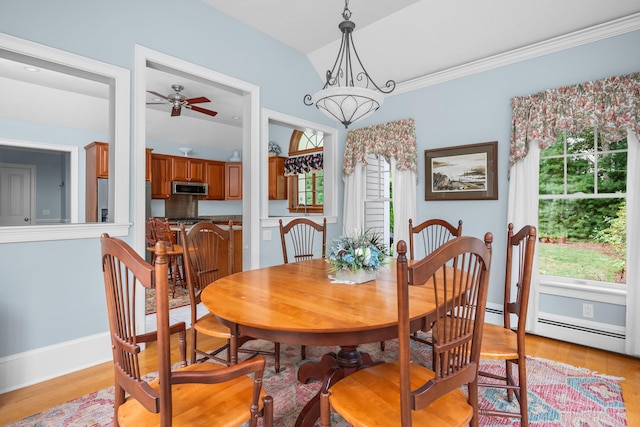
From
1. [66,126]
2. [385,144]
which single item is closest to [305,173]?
[385,144]

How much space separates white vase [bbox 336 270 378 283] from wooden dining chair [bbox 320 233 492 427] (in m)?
0.59

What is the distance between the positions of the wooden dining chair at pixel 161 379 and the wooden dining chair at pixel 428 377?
0.32 m

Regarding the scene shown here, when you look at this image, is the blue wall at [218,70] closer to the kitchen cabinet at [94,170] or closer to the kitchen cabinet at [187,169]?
the kitchen cabinet at [94,170]

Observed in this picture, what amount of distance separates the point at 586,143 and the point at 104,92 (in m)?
6.02

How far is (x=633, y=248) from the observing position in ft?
8.99

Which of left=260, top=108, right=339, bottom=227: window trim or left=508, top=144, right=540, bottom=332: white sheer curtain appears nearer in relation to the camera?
left=508, top=144, right=540, bottom=332: white sheer curtain

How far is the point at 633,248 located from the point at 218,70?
12.9 ft

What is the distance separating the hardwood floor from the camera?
2.05 metres

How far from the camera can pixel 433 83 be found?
395 cm

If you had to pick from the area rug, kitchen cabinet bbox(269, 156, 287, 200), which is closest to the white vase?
the area rug

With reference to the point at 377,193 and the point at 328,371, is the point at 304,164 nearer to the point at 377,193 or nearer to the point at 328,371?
the point at 377,193

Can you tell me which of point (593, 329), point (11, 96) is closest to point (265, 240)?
point (593, 329)

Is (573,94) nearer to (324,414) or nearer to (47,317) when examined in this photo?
(324,414)

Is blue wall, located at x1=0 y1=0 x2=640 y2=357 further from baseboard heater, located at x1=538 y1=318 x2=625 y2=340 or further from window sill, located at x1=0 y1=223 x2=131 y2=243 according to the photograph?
Answer: baseboard heater, located at x1=538 y1=318 x2=625 y2=340
